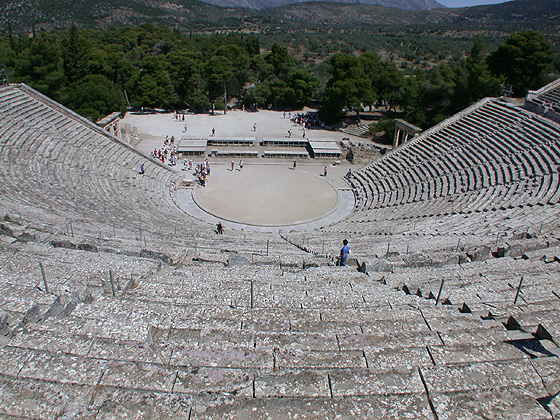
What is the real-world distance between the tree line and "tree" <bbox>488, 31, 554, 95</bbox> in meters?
0.08

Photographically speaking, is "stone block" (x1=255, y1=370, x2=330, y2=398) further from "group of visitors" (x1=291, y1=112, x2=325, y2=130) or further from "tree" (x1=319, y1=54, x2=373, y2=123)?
"group of visitors" (x1=291, y1=112, x2=325, y2=130)

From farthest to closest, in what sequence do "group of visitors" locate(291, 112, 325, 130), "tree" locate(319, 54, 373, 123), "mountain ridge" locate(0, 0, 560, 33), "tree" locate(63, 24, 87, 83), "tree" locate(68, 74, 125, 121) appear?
"mountain ridge" locate(0, 0, 560, 33), "tree" locate(63, 24, 87, 83), "group of visitors" locate(291, 112, 325, 130), "tree" locate(319, 54, 373, 123), "tree" locate(68, 74, 125, 121)

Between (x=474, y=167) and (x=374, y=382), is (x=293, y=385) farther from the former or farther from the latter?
(x=474, y=167)

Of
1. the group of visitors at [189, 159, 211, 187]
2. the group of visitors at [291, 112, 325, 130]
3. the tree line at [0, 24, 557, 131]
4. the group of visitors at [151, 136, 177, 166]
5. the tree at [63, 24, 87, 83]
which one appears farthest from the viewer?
the tree at [63, 24, 87, 83]

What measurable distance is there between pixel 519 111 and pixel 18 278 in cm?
2820

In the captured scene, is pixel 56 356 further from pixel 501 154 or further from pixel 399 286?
pixel 501 154

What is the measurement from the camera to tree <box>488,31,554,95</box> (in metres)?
35.8

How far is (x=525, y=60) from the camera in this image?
36031 millimetres

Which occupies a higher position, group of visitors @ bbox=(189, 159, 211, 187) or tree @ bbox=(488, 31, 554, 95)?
tree @ bbox=(488, 31, 554, 95)

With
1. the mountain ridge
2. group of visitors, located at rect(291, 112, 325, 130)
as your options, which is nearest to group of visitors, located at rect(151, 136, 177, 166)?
group of visitors, located at rect(291, 112, 325, 130)

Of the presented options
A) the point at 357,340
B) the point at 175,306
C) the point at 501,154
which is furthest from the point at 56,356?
the point at 501,154

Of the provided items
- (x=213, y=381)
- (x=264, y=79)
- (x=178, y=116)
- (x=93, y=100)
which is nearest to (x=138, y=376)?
(x=213, y=381)

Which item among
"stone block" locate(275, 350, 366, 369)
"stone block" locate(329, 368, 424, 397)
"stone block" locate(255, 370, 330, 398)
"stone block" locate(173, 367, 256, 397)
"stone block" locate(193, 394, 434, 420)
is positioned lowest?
"stone block" locate(275, 350, 366, 369)

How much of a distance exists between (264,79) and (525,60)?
29.7 metres
